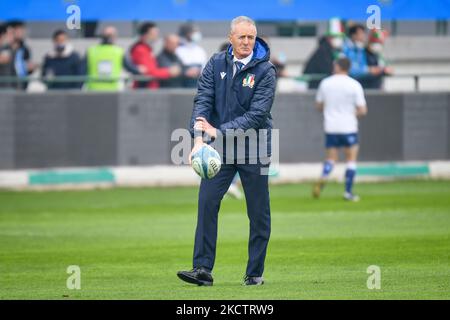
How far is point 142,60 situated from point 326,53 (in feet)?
11.4

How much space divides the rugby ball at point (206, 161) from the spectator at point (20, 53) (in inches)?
521

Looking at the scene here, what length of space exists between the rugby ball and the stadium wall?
1169 centimetres

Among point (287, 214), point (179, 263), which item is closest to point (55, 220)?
point (287, 214)

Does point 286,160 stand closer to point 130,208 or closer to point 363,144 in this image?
point 363,144

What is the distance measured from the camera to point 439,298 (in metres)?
10.6

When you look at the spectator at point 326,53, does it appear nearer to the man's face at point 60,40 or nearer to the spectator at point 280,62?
the spectator at point 280,62

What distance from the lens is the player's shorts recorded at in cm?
2067

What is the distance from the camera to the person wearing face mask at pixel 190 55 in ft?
79.1

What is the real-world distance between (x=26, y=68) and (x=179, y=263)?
11502mm

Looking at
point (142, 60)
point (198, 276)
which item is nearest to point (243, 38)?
point (198, 276)

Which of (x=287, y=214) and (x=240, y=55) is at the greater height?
(x=240, y=55)

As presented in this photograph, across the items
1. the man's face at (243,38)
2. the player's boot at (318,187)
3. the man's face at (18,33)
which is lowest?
the player's boot at (318,187)

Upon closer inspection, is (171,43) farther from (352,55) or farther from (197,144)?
(197,144)

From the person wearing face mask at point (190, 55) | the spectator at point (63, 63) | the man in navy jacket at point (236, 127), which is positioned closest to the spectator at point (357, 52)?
the person wearing face mask at point (190, 55)
